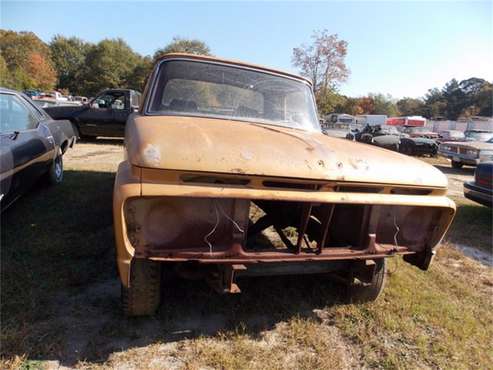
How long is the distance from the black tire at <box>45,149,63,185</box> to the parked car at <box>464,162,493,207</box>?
6.75 m

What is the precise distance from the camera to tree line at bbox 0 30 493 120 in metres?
27.0

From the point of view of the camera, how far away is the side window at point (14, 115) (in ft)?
12.4

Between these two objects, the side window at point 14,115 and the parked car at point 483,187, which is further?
the parked car at point 483,187

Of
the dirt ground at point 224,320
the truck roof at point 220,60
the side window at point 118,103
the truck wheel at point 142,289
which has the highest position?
the truck roof at point 220,60

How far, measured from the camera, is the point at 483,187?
5.58 meters

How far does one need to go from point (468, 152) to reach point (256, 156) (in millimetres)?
13110

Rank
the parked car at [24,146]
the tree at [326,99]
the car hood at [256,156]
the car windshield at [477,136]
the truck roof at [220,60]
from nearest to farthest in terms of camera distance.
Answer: the car hood at [256,156], the truck roof at [220,60], the parked car at [24,146], the car windshield at [477,136], the tree at [326,99]

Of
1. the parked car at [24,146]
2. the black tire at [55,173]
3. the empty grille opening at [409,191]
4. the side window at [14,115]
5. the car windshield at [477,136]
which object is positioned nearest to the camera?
the empty grille opening at [409,191]

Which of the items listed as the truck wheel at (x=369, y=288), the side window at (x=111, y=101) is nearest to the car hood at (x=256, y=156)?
the truck wheel at (x=369, y=288)

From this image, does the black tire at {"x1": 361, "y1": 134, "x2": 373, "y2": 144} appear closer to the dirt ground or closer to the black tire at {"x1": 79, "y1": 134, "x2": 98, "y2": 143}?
the black tire at {"x1": 79, "y1": 134, "x2": 98, "y2": 143}

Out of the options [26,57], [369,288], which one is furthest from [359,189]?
[26,57]

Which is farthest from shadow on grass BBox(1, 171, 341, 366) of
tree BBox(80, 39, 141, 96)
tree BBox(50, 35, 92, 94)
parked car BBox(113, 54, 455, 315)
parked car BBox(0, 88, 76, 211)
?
tree BBox(50, 35, 92, 94)

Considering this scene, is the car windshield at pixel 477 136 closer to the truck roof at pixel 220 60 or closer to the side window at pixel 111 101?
the side window at pixel 111 101

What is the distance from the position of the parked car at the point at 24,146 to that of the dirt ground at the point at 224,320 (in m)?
0.55
